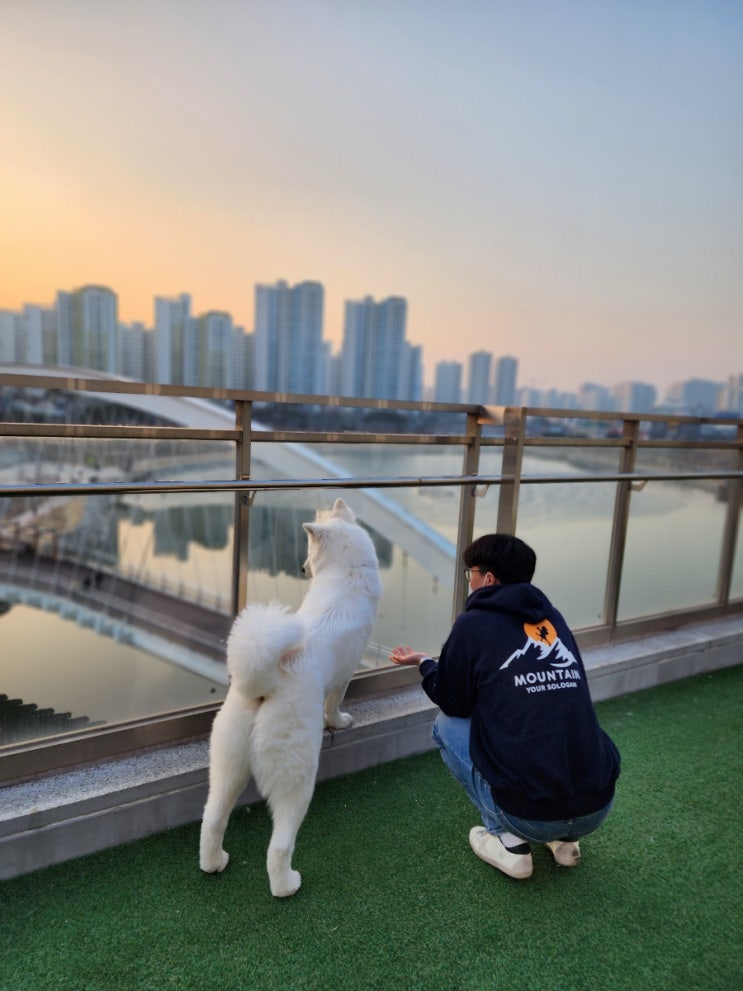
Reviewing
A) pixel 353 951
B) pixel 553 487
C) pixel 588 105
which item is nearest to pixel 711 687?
pixel 553 487

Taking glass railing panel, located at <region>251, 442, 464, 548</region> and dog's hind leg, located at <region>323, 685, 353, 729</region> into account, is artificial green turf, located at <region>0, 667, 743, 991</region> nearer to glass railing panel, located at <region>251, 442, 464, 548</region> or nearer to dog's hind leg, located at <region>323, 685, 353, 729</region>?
dog's hind leg, located at <region>323, 685, 353, 729</region>

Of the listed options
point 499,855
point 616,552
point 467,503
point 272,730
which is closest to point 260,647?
point 272,730

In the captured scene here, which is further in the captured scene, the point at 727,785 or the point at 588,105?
the point at 588,105

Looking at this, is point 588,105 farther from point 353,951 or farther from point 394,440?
point 353,951

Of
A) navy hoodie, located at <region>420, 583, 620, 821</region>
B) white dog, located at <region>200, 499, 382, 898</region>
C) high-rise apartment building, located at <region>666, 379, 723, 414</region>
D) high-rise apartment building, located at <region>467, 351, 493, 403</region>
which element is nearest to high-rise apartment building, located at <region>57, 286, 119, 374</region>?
high-rise apartment building, located at <region>467, 351, 493, 403</region>

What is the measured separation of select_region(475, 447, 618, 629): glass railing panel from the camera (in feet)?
10.3

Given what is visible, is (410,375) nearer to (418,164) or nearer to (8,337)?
(418,164)

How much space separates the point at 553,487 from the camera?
305 centimetres

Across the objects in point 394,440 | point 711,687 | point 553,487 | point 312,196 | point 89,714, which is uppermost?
point 312,196

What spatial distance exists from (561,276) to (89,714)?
48.5 feet

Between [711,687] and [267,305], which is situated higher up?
[267,305]

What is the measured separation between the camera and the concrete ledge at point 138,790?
5.63 feet

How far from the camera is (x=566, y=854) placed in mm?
1867

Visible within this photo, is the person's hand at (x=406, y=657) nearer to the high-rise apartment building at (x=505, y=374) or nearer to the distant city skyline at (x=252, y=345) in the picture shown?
the high-rise apartment building at (x=505, y=374)
